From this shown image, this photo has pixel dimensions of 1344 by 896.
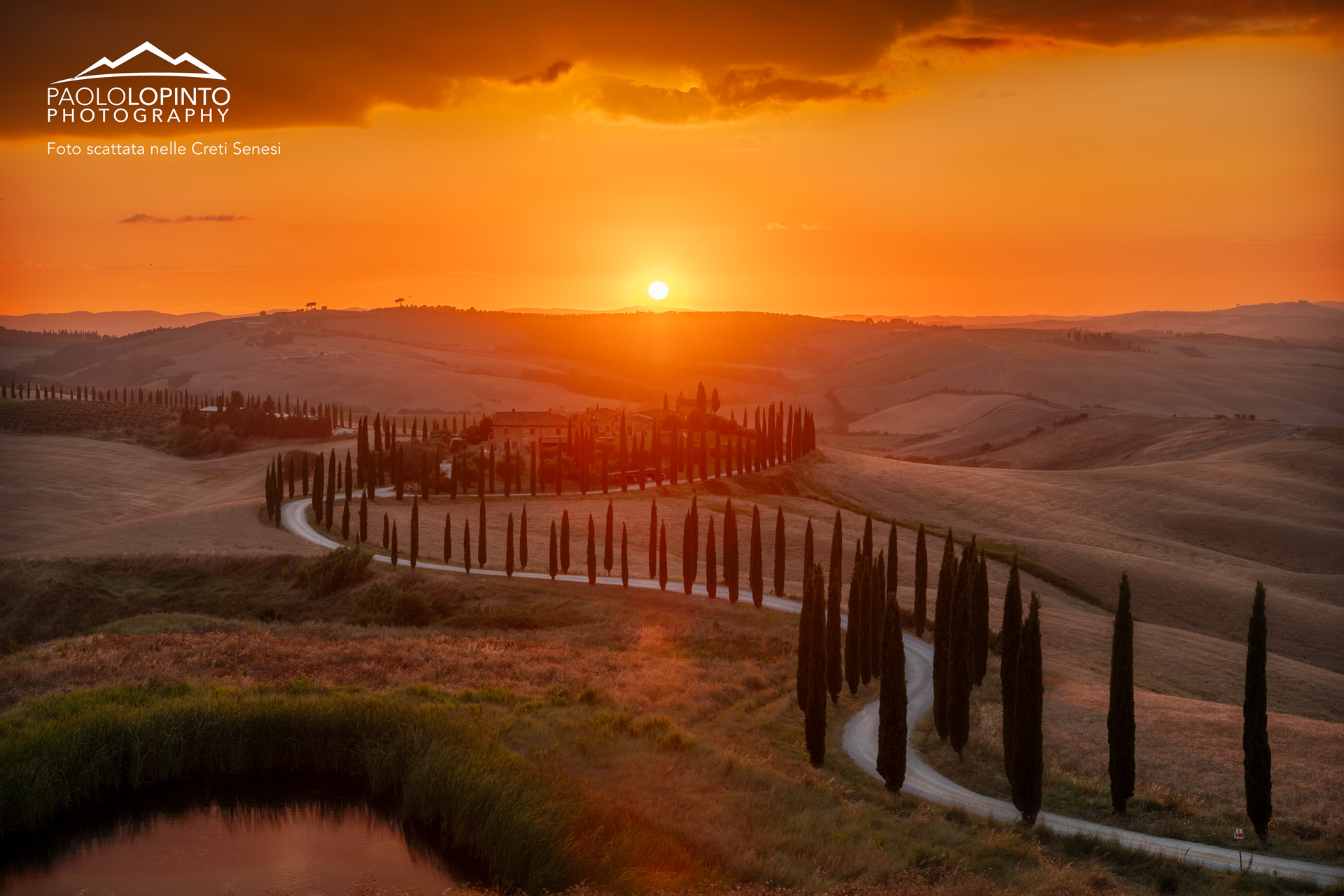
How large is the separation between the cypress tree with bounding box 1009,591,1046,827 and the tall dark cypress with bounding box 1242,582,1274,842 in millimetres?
5986

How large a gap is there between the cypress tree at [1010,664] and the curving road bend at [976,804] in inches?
64.5

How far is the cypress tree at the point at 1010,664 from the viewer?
32.5 meters

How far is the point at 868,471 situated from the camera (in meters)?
124

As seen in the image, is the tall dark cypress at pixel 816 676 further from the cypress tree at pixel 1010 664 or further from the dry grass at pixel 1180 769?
the cypress tree at pixel 1010 664

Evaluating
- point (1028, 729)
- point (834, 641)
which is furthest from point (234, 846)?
point (834, 641)

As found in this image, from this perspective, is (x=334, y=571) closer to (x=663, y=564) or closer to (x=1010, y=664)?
(x=663, y=564)

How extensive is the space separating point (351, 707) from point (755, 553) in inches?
1314

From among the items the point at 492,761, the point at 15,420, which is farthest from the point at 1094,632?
the point at 15,420

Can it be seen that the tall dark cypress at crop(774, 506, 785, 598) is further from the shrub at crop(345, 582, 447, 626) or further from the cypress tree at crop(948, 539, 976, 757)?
the cypress tree at crop(948, 539, 976, 757)

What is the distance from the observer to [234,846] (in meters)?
26.8

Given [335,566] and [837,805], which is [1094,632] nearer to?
[837,805]

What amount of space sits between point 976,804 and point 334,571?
41685 mm

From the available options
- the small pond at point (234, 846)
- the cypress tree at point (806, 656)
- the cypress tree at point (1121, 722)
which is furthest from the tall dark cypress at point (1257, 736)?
the small pond at point (234, 846)

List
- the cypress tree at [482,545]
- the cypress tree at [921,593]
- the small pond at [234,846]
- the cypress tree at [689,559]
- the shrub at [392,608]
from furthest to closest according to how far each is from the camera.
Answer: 1. the cypress tree at [482,545]
2. the cypress tree at [689,559]
3. the cypress tree at [921,593]
4. the shrub at [392,608]
5. the small pond at [234,846]
